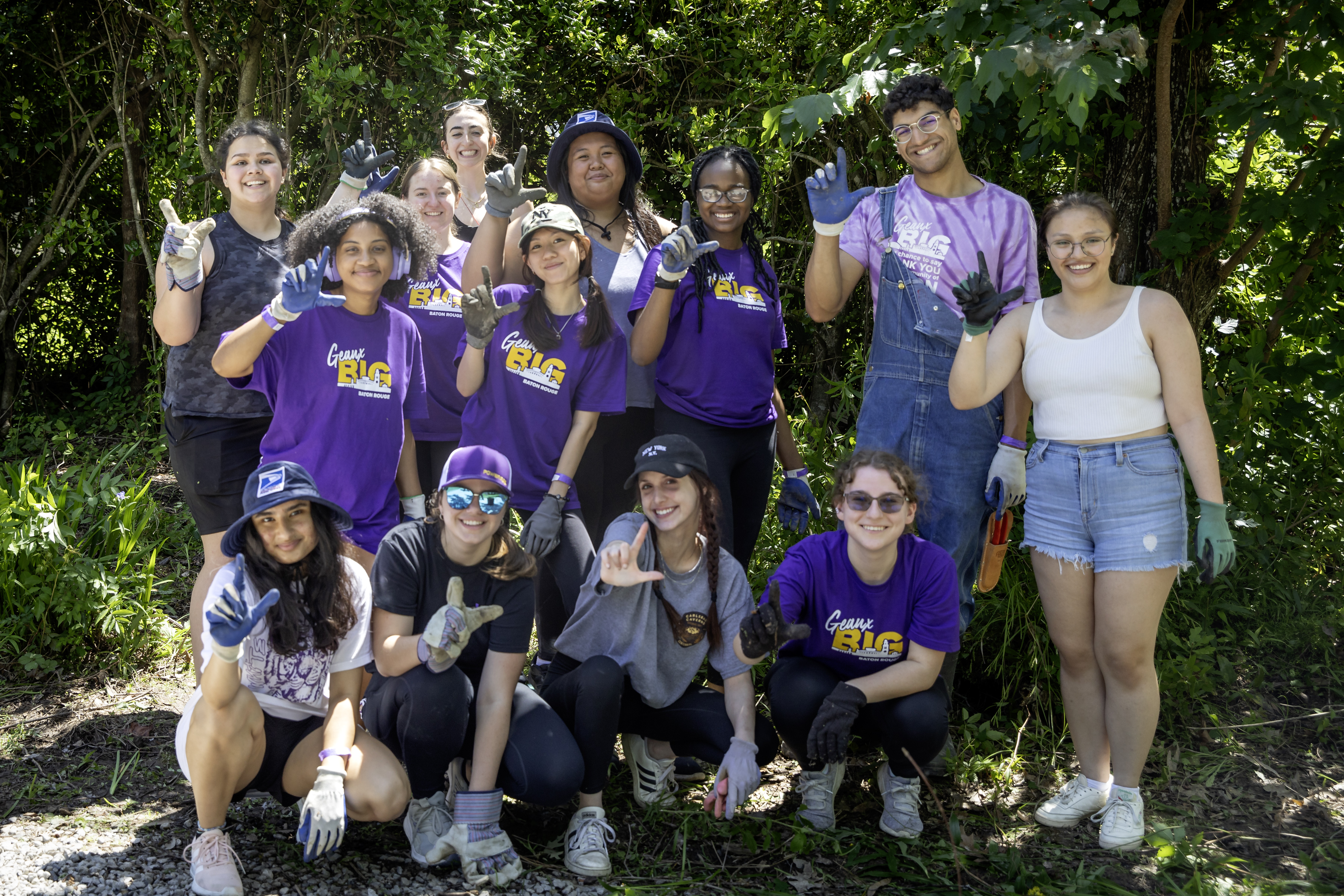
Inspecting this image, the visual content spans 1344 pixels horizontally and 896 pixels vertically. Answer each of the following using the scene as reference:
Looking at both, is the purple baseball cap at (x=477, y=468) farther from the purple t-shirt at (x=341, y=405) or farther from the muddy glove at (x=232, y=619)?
the muddy glove at (x=232, y=619)

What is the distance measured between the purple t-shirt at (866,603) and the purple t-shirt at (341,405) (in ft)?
3.76

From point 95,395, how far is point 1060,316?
6046 mm

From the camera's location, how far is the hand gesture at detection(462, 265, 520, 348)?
9.41ft

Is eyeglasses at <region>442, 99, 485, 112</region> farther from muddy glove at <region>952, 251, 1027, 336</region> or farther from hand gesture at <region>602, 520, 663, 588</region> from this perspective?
muddy glove at <region>952, 251, 1027, 336</region>

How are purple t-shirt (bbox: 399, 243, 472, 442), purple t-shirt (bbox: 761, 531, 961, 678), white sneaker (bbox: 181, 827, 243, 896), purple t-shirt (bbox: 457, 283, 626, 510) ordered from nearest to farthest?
white sneaker (bbox: 181, 827, 243, 896), purple t-shirt (bbox: 761, 531, 961, 678), purple t-shirt (bbox: 457, 283, 626, 510), purple t-shirt (bbox: 399, 243, 472, 442)

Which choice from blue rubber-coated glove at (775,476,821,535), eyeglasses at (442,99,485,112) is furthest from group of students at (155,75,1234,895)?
eyeglasses at (442,99,485,112)

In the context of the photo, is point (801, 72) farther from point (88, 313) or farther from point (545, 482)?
point (88, 313)

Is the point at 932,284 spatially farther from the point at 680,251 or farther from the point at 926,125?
the point at 680,251

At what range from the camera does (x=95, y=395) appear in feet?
21.4

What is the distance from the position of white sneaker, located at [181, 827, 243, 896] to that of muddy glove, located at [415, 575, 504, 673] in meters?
0.62

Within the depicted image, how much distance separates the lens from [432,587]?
265 centimetres

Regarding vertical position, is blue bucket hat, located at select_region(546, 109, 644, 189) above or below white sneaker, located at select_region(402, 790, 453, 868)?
above

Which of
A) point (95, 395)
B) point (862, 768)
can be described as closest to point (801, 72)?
point (862, 768)

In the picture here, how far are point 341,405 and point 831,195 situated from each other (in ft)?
4.82
